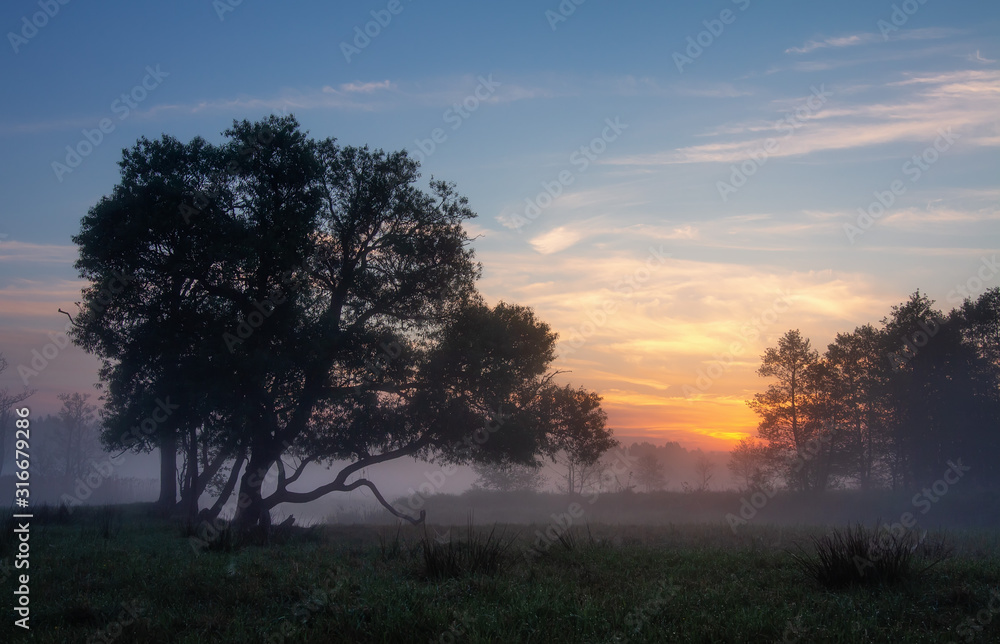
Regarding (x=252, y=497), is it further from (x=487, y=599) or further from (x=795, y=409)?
(x=795, y=409)

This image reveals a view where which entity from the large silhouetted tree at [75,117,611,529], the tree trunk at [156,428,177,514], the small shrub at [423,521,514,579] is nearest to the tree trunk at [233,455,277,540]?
the large silhouetted tree at [75,117,611,529]

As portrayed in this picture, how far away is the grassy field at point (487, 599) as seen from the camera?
7.05 metres

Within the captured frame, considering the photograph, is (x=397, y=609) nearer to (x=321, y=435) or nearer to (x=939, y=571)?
(x=939, y=571)

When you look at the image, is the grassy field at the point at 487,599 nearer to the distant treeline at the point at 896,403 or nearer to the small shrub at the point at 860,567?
the small shrub at the point at 860,567

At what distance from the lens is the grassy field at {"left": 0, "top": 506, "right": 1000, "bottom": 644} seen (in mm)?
7051

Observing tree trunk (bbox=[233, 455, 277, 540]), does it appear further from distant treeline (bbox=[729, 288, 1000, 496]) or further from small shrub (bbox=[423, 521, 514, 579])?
distant treeline (bbox=[729, 288, 1000, 496])

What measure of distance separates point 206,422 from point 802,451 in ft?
151

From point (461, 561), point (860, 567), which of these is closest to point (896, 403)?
point (860, 567)

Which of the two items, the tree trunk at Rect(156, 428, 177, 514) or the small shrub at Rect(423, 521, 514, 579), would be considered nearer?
the small shrub at Rect(423, 521, 514, 579)

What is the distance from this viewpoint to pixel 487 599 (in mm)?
8328

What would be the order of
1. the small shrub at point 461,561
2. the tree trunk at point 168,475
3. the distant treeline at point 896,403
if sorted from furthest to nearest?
1. the distant treeline at point 896,403
2. the tree trunk at point 168,475
3. the small shrub at point 461,561

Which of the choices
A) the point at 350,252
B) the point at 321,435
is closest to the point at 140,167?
the point at 350,252

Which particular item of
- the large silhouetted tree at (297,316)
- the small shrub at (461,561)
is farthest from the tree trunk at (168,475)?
the small shrub at (461,561)

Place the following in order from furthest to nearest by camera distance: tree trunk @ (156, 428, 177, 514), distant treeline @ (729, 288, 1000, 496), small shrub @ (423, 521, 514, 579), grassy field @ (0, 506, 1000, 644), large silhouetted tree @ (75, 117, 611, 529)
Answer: distant treeline @ (729, 288, 1000, 496) → tree trunk @ (156, 428, 177, 514) → large silhouetted tree @ (75, 117, 611, 529) → small shrub @ (423, 521, 514, 579) → grassy field @ (0, 506, 1000, 644)
